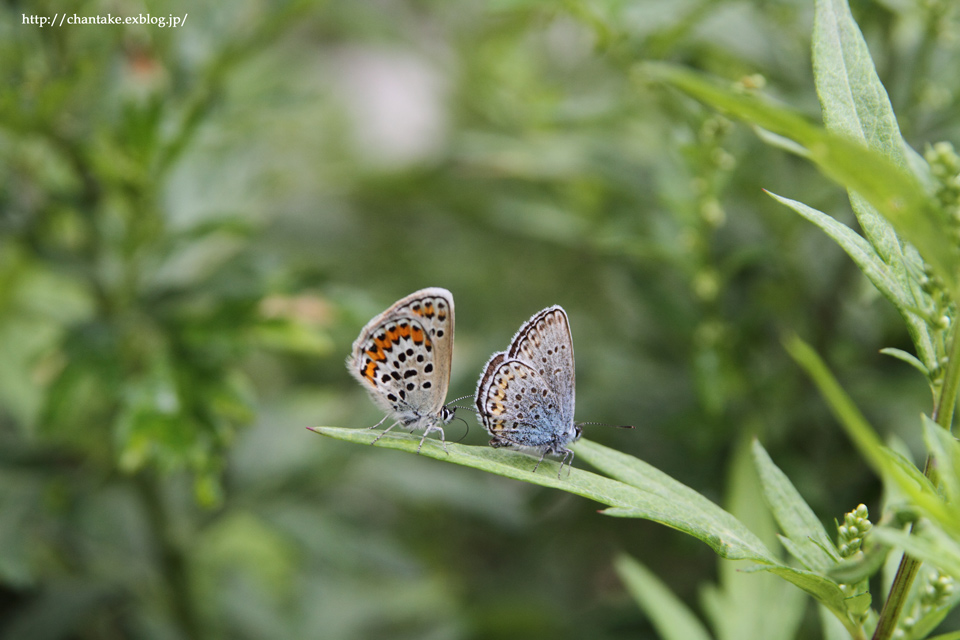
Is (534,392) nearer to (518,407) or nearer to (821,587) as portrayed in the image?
(518,407)

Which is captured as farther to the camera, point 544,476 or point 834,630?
point 834,630

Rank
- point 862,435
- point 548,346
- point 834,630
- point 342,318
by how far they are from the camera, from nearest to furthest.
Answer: point 862,435
point 834,630
point 548,346
point 342,318

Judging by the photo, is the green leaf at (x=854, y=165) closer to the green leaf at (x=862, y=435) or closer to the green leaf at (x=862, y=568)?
the green leaf at (x=862, y=435)

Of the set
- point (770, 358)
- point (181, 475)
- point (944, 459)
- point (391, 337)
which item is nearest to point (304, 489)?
point (181, 475)

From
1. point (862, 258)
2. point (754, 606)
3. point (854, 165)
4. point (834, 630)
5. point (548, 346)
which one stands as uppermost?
point (854, 165)

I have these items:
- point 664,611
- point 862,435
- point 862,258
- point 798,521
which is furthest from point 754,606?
point 862,435

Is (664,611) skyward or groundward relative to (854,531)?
groundward

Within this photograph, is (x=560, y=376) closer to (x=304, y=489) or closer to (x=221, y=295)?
(x=221, y=295)
